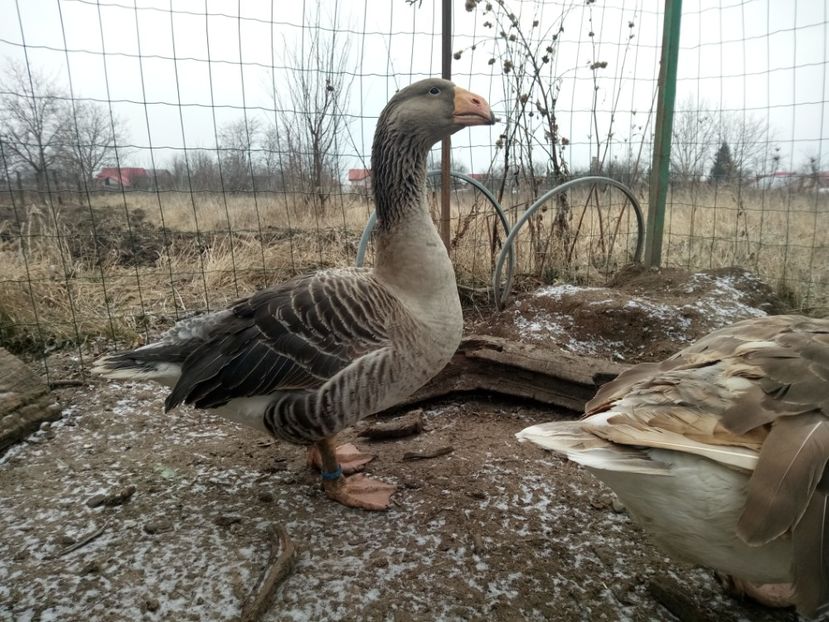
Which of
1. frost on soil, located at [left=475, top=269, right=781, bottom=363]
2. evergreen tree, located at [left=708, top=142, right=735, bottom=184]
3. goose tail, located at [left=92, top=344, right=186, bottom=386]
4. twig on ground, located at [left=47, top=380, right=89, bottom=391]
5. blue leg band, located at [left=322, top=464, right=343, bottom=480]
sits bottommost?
blue leg band, located at [left=322, top=464, right=343, bottom=480]

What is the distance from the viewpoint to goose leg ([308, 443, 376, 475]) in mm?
3020

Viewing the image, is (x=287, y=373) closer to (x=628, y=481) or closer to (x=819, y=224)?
(x=628, y=481)

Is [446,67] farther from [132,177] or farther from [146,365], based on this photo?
[132,177]

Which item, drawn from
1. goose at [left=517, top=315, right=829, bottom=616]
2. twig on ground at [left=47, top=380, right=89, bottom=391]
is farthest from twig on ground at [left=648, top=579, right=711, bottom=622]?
twig on ground at [left=47, top=380, right=89, bottom=391]

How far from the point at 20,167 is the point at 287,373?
17.0ft

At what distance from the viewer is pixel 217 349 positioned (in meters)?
2.62

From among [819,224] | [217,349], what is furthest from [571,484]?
[819,224]

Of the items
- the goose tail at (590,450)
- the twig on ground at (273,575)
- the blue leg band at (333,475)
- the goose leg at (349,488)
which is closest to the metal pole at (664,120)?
the goose leg at (349,488)

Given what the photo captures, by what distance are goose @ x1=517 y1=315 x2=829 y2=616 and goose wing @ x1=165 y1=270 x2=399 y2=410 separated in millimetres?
1181

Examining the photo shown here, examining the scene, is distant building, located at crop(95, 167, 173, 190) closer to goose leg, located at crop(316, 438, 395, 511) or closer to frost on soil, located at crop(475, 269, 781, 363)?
frost on soil, located at crop(475, 269, 781, 363)

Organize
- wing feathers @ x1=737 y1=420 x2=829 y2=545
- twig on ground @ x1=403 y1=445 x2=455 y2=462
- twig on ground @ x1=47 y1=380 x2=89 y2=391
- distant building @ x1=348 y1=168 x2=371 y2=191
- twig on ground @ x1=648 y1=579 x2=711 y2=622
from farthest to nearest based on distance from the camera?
distant building @ x1=348 y1=168 x2=371 y2=191 → twig on ground @ x1=47 y1=380 x2=89 y2=391 → twig on ground @ x1=403 y1=445 x2=455 y2=462 → twig on ground @ x1=648 y1=579 x2=711 y2=622 → wing feathers @ x1=737 y1=420 x2=829 y2=545

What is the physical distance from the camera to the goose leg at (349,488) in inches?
104

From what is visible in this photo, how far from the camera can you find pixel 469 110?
110 inches

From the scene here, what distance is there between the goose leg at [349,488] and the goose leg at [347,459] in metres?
0.19
